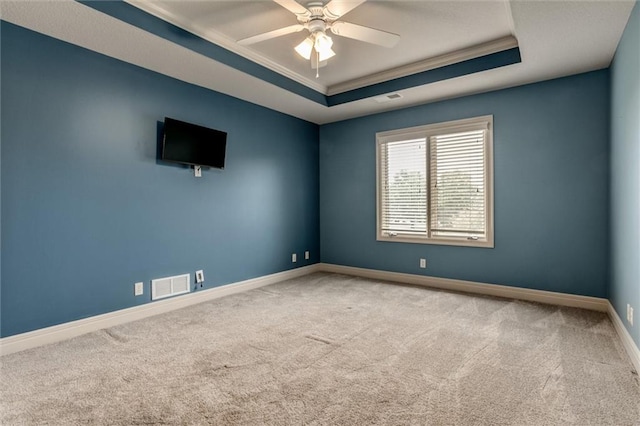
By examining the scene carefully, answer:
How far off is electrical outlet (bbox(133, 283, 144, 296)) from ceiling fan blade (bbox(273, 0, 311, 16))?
2962mm

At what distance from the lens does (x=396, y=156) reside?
5.17m

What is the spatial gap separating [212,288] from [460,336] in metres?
2.87

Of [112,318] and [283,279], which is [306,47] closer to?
[112,318]

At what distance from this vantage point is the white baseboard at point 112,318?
2.72 m

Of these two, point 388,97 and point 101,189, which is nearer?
point 101,189

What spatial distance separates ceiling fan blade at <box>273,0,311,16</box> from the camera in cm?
241

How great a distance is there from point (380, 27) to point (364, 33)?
56 cm

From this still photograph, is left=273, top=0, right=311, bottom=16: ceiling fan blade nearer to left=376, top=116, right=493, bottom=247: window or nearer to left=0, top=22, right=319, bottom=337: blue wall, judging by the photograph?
left=0, top=22, right=319, bottom=337: blue wall

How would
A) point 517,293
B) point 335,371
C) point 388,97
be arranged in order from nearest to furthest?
point 335,371 < point 517,293 < point 388,97

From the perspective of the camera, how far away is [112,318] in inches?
129

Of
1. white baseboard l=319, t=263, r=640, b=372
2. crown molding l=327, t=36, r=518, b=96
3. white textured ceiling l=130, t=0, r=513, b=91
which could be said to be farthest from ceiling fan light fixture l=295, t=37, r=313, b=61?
white baseboard l=319, t=263, r=640, b=372

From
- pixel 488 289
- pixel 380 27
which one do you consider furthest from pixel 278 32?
pixel 488 289

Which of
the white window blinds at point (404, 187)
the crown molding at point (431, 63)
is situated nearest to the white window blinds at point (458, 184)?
the white window blinds at point (404, 187)

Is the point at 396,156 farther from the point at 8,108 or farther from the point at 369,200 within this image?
the point at 8,108
